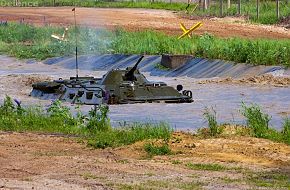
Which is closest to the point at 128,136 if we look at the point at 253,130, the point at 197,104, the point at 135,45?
the point at 253,130

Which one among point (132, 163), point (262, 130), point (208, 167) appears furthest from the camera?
point (262, 130)

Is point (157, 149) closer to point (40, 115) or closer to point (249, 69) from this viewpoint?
point (40, 115)

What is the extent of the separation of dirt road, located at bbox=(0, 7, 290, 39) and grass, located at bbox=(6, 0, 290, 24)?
163 cm

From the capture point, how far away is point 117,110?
29328 millimetres

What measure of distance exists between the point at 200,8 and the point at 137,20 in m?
10.5

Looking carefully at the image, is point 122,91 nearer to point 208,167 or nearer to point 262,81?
point 262,81

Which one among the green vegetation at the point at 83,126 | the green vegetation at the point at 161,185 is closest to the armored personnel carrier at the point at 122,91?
the green vegetation at the point at 83,126

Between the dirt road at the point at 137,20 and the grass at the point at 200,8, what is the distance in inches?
64.1

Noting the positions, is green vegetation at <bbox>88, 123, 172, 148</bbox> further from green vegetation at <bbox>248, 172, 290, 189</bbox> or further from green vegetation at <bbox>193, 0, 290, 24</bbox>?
green vegetation at <bbox>193, 0, 290, 24</bbox>

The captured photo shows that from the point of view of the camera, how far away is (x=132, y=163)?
17.3m

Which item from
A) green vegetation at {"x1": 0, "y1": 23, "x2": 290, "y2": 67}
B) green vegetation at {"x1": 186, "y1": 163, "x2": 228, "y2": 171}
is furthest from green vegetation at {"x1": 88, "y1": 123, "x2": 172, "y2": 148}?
green vegetation at {"x1": 0, "y1": 23, "x2": 290, "y2": 67}

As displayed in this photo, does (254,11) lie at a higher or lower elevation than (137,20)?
higher

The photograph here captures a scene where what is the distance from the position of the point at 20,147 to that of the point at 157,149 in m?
2.62

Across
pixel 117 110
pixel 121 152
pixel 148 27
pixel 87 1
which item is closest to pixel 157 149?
pixel 121 152
